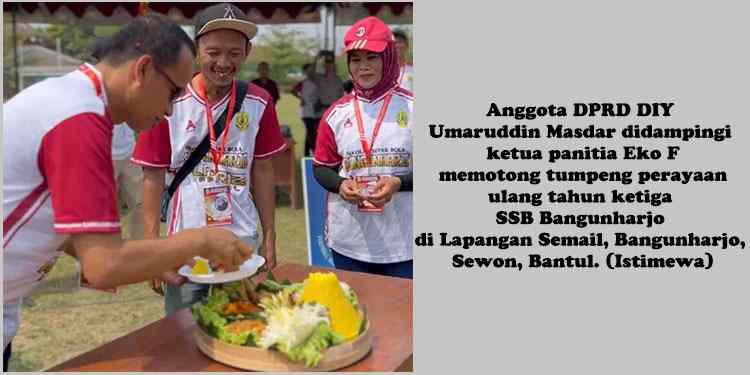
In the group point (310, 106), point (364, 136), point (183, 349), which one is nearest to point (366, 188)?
point (364, 136)

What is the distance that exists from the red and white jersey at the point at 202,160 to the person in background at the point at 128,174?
178 cm

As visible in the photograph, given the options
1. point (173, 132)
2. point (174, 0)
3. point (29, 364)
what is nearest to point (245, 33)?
point (173, 132)

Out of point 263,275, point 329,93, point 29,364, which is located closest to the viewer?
point 263,275

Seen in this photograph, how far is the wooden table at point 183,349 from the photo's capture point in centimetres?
187

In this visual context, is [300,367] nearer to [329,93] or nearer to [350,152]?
[350,152]

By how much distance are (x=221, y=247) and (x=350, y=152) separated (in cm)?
133

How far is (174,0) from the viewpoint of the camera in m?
8.55

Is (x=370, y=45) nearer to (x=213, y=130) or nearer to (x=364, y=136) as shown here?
(x=364, y=136)

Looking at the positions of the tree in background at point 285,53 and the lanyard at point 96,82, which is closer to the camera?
the lanyard at point 96,82

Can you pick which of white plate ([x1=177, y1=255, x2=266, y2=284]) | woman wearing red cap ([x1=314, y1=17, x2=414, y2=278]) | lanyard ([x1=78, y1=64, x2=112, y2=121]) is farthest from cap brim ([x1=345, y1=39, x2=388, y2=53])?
lanyard ([x1=78, y1=64, x2=112, y2=121])

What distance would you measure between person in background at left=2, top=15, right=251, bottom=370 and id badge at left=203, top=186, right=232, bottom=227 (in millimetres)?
825

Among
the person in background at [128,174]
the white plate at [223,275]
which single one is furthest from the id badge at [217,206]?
the person in background at [128,174]

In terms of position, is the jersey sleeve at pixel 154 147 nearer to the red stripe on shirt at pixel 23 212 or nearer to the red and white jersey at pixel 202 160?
the red and white jersey at pixel 202 160

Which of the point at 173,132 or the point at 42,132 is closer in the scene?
the point at 42,132
